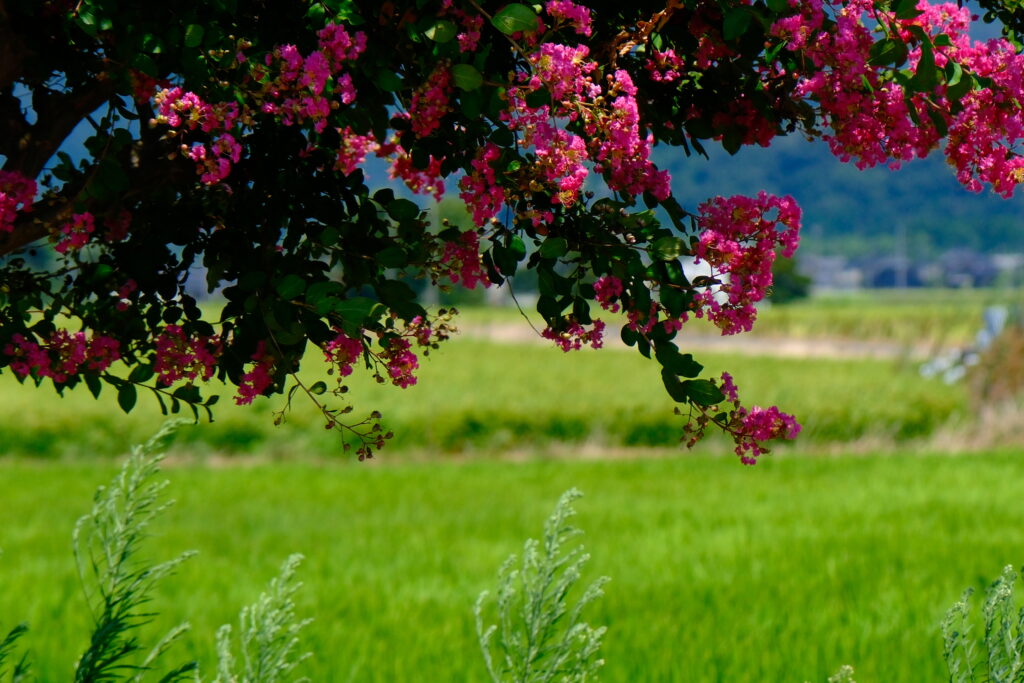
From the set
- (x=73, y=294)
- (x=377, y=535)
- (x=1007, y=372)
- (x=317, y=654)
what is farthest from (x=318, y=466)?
(x=73, y=294)

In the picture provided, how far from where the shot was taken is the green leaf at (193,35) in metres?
2.37

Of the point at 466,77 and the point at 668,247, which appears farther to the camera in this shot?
the point at 668,247

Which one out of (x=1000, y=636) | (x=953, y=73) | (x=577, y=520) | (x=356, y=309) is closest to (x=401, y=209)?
(x=356, y=309)

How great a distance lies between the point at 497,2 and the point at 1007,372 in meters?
17.4

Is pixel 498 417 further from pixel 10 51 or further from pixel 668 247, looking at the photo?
pixel 668 247

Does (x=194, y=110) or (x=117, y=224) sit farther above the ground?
(x=194, y=110)

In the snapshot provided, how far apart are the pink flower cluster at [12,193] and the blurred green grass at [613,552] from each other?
3.77 metres

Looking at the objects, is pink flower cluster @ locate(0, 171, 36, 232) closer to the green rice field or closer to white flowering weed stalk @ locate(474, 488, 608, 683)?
the green rice field

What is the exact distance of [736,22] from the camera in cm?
237

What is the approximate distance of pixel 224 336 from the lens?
3.12 m

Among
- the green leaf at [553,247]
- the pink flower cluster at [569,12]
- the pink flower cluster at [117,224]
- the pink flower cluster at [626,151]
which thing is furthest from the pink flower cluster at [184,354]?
the pink flower cluster at [569,12]

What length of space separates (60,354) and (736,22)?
80.4 inches

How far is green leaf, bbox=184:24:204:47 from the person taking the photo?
2.37 m

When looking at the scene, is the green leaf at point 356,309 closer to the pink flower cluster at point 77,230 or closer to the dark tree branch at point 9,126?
the pink flower cluster at point 77,230
